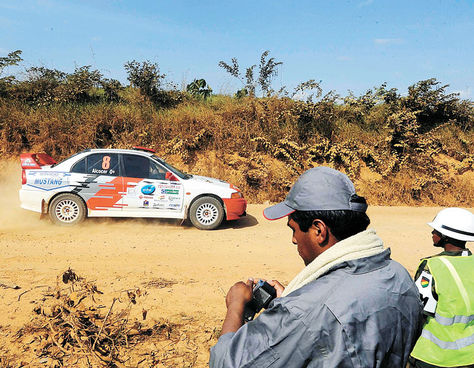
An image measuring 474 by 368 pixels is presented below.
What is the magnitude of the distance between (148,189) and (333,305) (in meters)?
7.76

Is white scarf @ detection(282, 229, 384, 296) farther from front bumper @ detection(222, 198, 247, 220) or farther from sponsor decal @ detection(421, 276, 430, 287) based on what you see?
front bumper @ detection(222, 198, 247, 220)

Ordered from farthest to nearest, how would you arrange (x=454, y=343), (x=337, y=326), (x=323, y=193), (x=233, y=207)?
1. (x=233, y=207)
2. (x=454, y=343)
3. (x=323, y=193)
4. (x=337, y=326)

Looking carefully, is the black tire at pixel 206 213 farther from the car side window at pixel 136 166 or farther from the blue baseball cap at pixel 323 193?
the blue baseball cap at pixel 323 193

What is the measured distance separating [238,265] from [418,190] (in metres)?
9.94

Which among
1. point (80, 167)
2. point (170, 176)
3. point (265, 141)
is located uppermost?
point (265, 141)

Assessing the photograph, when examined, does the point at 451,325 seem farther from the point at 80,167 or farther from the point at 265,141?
the point at 265,141

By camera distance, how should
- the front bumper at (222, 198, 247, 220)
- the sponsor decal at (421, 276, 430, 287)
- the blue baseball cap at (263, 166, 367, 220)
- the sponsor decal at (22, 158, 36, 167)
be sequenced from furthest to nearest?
the front bumper at (222, 198, 247, 220)
the sponsor decal at (22, 158, 36, 167)
the sponsor decal at (421, 276, 430, 287)
the blue baseball cap at (263, 166, 367, 220)

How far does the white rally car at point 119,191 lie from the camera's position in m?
8.53

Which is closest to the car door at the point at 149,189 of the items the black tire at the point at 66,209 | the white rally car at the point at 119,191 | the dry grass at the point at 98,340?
the white rally car at the point at 119,191

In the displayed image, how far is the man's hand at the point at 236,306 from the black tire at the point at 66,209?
300 inches

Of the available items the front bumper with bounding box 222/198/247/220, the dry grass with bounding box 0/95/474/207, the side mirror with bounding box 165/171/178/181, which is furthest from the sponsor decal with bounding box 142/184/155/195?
the dry grass with bounding box 0/95/474/207

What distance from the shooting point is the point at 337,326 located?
131 centimetres

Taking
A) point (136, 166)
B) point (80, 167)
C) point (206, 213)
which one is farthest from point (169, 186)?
point (80, 167)

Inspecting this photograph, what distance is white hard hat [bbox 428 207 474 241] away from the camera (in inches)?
106
